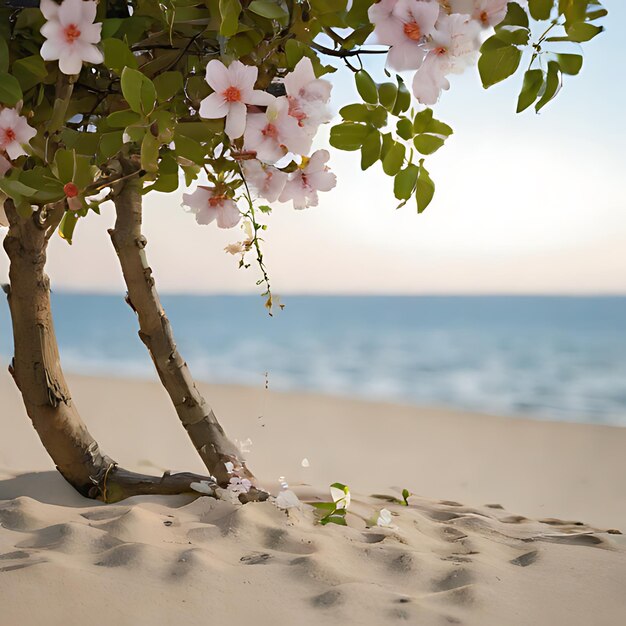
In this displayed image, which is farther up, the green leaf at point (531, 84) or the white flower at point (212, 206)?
the green leaf at point (531, 84)

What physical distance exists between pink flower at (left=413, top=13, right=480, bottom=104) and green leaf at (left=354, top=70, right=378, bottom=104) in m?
0.11

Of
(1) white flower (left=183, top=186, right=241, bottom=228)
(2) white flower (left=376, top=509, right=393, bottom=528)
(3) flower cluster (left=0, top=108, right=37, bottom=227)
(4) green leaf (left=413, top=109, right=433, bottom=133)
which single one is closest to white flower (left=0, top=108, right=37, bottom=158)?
(3) flower cluster (left=0, top=108, right=37, bottom=227)

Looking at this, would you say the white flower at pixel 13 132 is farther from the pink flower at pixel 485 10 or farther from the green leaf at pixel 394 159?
the pink flower at pixel 485 10

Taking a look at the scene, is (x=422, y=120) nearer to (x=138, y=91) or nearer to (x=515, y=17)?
(x=515, y=17)

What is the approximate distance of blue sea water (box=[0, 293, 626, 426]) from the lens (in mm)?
8305

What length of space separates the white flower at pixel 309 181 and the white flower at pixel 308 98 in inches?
6.8

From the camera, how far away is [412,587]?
141 cm

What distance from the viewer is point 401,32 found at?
89 cm

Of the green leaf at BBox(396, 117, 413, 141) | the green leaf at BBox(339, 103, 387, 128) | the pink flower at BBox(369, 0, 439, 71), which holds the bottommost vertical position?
the green leaf at BBox(396, 117, 413, 141)

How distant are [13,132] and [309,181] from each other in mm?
415

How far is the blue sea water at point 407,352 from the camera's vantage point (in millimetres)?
8305

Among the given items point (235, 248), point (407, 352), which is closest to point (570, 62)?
point (235, 248)

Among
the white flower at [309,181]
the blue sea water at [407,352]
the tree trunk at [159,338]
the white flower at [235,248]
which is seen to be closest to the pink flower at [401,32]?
the white flower at [309,181]

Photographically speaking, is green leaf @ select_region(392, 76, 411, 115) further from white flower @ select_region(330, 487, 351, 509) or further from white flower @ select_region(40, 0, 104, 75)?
white flower @ select_region(330, 487, 351, 509)
